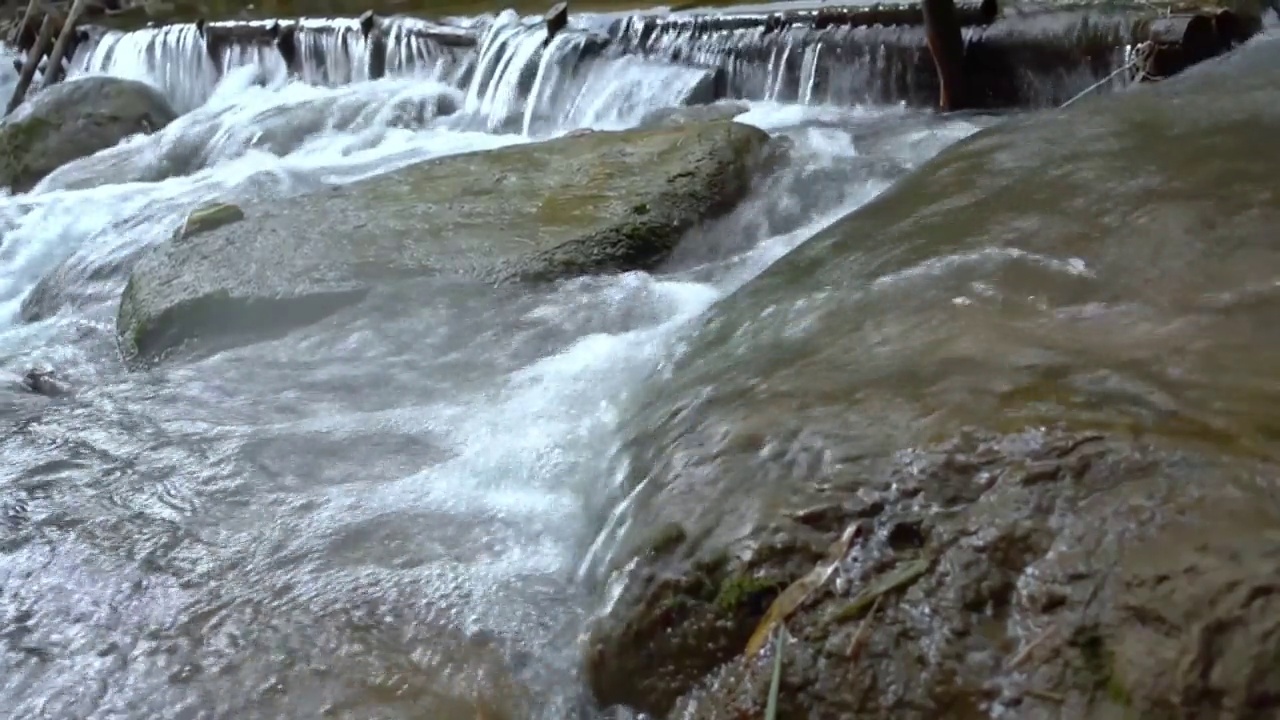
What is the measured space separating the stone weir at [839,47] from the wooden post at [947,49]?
108mm

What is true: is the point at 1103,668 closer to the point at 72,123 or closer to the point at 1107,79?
the point at 1107,79

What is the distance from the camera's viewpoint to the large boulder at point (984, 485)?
5.80 ft

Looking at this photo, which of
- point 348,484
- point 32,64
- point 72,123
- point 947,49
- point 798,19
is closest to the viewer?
point 348,484

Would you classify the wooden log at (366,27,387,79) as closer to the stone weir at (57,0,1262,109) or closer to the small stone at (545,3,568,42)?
the stone weir at (57,0,1262,109)

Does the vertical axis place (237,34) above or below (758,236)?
above

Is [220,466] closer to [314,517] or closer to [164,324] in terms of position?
[314,517]

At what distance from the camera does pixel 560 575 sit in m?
2.87

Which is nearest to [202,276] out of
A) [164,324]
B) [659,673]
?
[164,324]

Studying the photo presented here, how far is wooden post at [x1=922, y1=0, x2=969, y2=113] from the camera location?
6344mm

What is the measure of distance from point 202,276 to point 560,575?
3032 millimetres

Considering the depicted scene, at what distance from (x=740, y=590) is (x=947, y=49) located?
518cm

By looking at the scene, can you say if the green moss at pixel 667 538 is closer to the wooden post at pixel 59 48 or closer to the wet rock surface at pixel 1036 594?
the wet rock surface at pixel 1036 594

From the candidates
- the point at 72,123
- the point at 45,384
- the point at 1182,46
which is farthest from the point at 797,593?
the point at 72,123

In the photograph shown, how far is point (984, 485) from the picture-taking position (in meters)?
2.08
